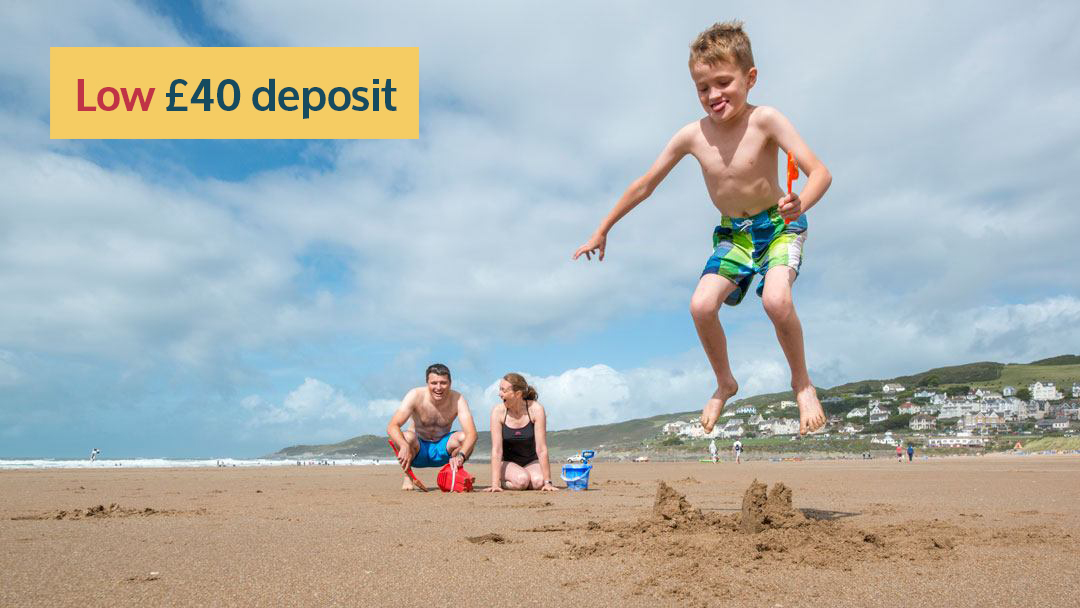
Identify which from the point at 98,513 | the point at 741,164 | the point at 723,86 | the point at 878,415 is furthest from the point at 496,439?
the point at 878,415

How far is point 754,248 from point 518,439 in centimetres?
553

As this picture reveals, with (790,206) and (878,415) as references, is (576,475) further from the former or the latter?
(878,415)

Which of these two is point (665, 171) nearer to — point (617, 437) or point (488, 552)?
point (488, 552)

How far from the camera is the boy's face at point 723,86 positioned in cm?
469

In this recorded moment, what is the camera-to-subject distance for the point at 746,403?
83.9 meters

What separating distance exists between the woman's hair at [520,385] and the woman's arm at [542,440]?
0.69 feet

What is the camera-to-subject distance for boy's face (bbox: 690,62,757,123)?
4.69m

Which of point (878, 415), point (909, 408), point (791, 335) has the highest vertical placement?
point (791, 335)

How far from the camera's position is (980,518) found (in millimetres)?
5641

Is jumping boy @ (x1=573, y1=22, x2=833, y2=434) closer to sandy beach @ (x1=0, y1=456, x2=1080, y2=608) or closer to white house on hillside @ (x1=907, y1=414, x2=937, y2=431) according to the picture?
sandy beach @ (x1=0, y1=456, x2=1080, y2=608)

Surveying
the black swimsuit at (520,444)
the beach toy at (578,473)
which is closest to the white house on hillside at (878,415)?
the beach toy at (578,473)

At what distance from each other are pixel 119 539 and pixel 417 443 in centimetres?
513

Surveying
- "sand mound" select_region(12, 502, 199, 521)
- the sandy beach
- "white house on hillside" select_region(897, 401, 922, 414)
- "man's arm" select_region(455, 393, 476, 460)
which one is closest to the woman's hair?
"man's arm" select_region(455, 393, 476, 460)

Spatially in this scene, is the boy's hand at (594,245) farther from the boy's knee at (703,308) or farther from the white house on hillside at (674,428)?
the white house on hillside at (674,428)
